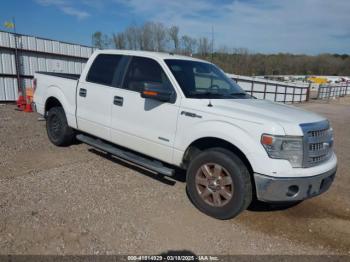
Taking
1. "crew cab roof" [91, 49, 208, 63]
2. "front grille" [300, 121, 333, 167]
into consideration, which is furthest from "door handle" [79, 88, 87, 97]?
"front grille" [300, 121, 333, 167]

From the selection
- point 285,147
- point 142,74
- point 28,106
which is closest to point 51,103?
point 142,74

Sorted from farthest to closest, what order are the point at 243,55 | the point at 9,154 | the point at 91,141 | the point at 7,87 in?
the point at 243,55
the point at 7,87
the point at 9,154
the point at 91,141

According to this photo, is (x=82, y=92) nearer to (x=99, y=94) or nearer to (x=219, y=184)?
(x=99, y=94)

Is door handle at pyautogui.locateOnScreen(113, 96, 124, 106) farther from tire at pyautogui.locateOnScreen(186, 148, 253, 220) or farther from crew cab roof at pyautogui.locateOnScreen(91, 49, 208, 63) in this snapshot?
tire at pyautogui.locateOnScreen(186, 148, 253, 220)

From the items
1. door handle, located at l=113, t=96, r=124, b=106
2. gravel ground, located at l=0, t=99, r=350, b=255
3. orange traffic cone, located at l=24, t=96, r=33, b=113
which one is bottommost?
gravel ground, located at l=0, t=99, r=350, b=255

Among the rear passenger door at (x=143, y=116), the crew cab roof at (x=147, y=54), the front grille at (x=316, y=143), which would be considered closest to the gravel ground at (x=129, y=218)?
the rear passenger door at (x=143, y=116)

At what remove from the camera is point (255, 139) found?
335cm

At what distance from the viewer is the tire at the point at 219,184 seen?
347cm

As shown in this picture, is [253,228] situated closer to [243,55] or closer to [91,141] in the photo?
[91,141]

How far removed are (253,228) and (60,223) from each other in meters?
2.28

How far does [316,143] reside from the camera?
3508 mm

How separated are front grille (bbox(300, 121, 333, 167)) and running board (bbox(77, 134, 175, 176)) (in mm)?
1755

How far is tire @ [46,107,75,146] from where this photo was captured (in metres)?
5.87

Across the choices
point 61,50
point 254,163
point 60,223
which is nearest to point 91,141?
point 60,223
